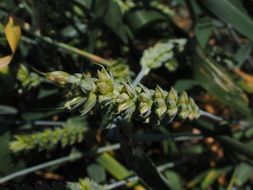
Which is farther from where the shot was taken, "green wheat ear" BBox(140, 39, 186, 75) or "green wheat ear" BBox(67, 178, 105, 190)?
"green wheat ear" BBox(140, 39, 186, 75)

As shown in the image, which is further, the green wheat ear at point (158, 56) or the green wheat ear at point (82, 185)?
the green wheat ear at point (158, 56)

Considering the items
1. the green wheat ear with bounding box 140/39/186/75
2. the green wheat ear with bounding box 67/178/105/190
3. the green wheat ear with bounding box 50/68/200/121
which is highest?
the green wheat ear with bounding box 50/68/200/121

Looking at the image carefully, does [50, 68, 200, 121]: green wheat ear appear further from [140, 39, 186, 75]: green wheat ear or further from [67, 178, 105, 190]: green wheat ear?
[140, 39, 186, 75]: green wheat ear

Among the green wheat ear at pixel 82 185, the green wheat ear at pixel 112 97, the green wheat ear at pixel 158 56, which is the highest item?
the green wheat ear at pixel 112 97

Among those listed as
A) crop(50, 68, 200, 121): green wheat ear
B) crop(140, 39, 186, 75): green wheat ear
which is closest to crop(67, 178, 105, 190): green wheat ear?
crop(50, 68, 200, 121): green wheat ear

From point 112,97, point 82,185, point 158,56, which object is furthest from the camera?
point 158,56

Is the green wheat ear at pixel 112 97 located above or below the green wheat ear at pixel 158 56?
above

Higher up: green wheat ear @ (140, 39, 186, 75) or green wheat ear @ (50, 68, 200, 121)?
green wheat ear @ (50, 68, 200, 121)

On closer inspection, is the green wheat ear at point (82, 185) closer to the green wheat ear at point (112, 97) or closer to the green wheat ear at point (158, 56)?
the green wheat ear at point (112, 97)

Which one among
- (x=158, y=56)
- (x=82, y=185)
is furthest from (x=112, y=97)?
(x=158, y=56)

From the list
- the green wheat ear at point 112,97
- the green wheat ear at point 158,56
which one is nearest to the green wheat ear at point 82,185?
the green wheat ear at point 112,97

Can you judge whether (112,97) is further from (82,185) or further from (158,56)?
(158,56)
